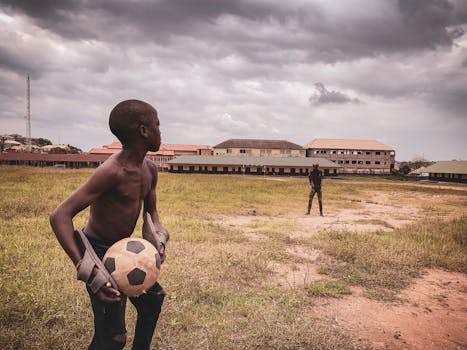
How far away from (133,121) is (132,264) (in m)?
1.05

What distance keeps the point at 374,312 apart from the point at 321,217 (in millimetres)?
8639

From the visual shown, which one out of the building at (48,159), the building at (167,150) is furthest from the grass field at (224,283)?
the building at (167,150)

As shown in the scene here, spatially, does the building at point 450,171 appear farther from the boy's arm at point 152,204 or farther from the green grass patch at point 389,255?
the boy's arm at point 152,204

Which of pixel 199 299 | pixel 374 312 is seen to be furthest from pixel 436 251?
pixel 199 299

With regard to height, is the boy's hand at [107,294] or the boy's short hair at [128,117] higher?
the boy's short hair at [128,117]

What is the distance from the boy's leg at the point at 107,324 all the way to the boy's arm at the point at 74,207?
1.59 ft

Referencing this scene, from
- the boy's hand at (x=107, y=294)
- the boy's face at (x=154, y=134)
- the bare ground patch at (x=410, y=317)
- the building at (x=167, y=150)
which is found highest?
the building at (x=167, y=150)

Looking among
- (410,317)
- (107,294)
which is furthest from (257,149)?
(107,294)

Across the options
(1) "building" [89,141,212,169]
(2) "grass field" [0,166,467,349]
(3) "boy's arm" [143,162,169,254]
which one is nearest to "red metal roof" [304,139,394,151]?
(1) "building" [89,141,212,169]

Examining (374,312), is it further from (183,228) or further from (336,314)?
(183,228)

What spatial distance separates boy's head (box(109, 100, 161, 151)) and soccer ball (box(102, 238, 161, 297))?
79 cm

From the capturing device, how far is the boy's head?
2.09 metres

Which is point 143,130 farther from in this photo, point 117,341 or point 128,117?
point 117,341

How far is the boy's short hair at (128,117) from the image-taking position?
2090mm
